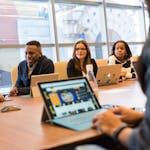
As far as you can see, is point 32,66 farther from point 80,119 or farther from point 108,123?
point 108,123

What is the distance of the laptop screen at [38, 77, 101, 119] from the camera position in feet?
4.62

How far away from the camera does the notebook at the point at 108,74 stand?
3258 mm

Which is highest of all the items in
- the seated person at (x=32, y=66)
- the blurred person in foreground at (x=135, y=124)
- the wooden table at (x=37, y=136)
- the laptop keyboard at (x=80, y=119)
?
the seated person at (x=32, y=66)

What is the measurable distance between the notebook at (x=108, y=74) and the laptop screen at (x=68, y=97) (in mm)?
1663

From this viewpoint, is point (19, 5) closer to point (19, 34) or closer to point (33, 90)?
point (19, 34)

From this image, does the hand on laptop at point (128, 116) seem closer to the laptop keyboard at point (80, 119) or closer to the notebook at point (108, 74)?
the laptop keyboard at point (80, 119)

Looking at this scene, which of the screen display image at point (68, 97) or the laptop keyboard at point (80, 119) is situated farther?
the screen display image at point (68, 97)

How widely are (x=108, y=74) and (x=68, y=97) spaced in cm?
190

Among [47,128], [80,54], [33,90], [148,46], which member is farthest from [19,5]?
[148,46]

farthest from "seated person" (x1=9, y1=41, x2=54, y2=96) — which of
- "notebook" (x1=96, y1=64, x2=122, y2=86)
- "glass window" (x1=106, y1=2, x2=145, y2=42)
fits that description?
"glass window" (x1=106, y1=2, x2=145, y2=42)

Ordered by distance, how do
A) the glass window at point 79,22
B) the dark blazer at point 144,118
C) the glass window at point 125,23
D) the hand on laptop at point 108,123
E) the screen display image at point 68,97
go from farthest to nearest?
the glass window at point 125,23 < the glass window at point 79,22 < the screen display image at point 68,97 < the hand on laptop at point 108,123 < the dark blazer at point 144,118

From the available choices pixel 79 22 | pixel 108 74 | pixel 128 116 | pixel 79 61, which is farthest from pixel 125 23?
pixel 128 116

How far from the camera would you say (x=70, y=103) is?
1.46 m

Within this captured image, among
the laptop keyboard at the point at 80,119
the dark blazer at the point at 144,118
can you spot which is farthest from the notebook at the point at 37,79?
the dark blazer at the point at 144,118
